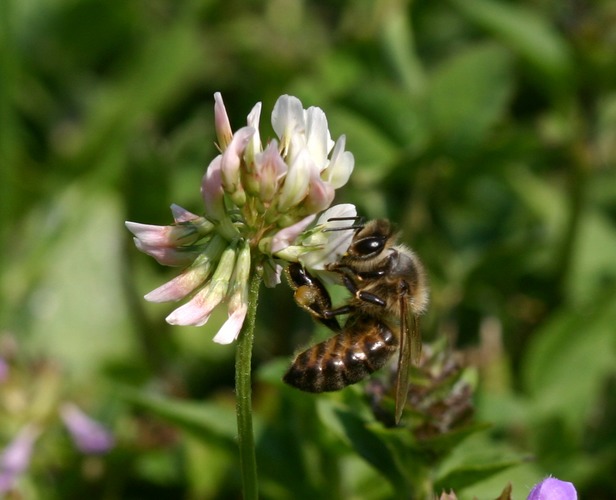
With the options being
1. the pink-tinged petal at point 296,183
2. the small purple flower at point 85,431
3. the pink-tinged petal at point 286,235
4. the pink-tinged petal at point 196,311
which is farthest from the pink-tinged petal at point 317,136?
the small purple flower at point 85,431

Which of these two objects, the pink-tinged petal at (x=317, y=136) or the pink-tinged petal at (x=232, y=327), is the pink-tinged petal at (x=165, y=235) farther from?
the pink-tinged petal at (x=317, y=136)

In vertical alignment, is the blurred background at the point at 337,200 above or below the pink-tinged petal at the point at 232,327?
below

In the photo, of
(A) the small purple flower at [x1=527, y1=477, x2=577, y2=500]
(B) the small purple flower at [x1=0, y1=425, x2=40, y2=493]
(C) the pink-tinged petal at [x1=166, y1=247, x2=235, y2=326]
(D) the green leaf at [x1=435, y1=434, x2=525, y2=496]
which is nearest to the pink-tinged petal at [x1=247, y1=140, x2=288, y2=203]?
(C) the pink-tinged petal at [x1=166, y1=247, x2=235, y2=326]

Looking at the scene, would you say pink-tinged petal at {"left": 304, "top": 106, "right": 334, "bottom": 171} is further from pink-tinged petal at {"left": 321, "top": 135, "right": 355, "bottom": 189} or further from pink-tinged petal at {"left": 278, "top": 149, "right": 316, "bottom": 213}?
pink-tinged petal at {"left": 278, "top": 149, "right": 316, "bottom": 213}

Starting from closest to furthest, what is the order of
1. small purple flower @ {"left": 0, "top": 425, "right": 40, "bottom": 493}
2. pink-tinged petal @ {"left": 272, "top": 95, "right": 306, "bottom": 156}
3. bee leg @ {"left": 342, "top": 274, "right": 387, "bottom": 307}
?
1. pink-tinged petal @ {"left": 272, "top": 95, "right": 306, "bottom": 156}
2. bee leg @ {"left": 342, "top": 274, "right": 387, "bottom": 307}
3. small purple flower @ {"left": 0, "top": 425, "right": 40, "bottom": 493}

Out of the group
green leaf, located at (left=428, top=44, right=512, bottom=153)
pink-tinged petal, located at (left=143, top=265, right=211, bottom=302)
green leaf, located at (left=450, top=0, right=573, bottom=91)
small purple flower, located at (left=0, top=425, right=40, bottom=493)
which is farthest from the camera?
green leaf, located at (left=450, top=0, right=573, bottom=91)

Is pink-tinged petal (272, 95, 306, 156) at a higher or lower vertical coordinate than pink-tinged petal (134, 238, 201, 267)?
higher
